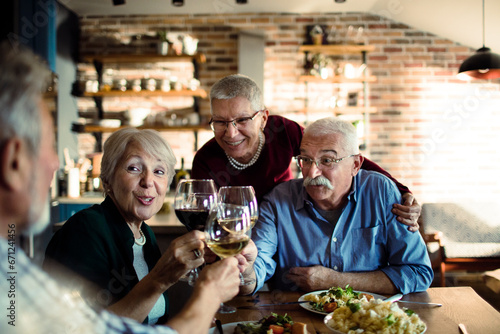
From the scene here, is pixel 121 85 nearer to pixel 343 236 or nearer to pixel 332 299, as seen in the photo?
pixel 343 236

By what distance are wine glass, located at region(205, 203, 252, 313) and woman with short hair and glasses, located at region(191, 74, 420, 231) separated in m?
0.95

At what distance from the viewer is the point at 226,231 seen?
38.4 inches

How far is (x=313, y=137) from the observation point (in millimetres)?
1790

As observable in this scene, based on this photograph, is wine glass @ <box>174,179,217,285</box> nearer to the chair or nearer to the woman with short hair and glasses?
the woman with short hair and glasses

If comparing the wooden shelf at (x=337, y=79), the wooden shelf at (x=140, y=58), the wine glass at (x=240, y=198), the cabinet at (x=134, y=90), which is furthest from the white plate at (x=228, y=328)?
the wooden shelf at (x=140, y=58)

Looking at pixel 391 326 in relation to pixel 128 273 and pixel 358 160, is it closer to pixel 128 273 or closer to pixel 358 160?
pixel 128 273

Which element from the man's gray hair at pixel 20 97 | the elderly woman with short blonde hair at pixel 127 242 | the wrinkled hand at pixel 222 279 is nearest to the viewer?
the man's gray hair at pixel 20 97

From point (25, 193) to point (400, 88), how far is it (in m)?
4.90

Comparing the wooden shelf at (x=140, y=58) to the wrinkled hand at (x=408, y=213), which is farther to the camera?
the wooden shelf at (x=140, y=58)

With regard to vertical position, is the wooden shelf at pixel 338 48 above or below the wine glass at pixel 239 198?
above

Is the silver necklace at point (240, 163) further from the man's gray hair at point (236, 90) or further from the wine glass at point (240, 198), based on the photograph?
the wine glass at point (240, 198)

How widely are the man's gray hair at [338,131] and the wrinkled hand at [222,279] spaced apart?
0.99 meters

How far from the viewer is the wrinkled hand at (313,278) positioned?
150cm

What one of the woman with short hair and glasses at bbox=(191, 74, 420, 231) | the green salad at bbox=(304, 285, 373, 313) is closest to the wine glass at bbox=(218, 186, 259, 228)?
the green salad at bbox=(304, 285, 373, 313)
